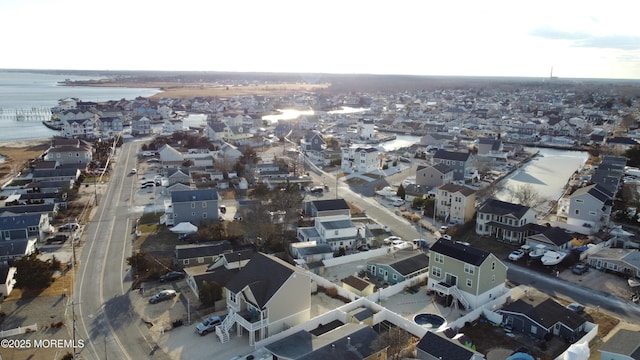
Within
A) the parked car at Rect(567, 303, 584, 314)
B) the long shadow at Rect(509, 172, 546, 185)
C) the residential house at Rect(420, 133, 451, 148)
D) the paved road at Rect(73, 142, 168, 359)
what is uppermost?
the residential house at Rect(420, 133, 451, 148)

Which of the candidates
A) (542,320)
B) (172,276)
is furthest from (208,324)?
(542,320)

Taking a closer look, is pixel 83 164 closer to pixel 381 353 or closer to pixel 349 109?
pixel 381 353

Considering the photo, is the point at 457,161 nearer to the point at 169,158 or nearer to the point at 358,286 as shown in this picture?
the point at 358,286

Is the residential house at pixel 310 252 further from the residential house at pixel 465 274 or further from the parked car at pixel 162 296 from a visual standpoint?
the parked car at pixel 162 296

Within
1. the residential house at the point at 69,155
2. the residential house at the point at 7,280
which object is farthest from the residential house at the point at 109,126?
the residential house at the point at 7,280

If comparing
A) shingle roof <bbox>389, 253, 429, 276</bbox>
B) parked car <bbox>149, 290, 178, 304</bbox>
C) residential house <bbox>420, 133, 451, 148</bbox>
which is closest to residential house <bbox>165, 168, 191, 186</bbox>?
parked car <bbox>149, 290, 178, 304</bbox>

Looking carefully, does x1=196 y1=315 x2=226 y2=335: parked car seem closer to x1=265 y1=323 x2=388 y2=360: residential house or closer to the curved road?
x1=265 y1=323 x2=388 y2=360: residential house
